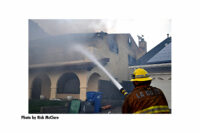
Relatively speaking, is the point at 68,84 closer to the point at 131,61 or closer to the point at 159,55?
the point at 131,61

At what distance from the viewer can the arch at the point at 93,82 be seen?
26.0 feet

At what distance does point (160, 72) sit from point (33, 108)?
4.83 meters

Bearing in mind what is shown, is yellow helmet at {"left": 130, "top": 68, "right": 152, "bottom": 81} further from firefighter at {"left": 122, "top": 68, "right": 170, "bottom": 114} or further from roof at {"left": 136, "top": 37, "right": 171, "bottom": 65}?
roof at {"left": 136, "top": 37, "right": 171, "bottom": 65}

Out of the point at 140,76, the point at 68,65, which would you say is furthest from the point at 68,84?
the point at 140,76

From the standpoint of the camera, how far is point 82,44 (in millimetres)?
7918

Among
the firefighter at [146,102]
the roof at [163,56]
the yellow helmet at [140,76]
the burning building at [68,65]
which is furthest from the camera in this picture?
the burning building at [68,65]

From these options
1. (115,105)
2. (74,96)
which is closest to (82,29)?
(74,96)

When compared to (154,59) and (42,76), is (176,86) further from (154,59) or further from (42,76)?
(42,76)

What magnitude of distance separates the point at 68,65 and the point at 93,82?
1312 mm

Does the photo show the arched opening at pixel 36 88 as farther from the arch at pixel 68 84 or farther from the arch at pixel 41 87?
the arch at pixel 68 84

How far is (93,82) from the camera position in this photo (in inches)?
323

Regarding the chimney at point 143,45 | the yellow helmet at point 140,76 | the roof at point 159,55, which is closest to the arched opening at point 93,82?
the roof at point 159,55

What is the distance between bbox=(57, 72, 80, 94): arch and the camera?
318 inches

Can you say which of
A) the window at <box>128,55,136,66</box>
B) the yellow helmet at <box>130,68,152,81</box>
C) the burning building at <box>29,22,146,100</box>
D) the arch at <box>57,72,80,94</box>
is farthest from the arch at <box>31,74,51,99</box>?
the yellow helmet at <box>130,68,152,81</box>
